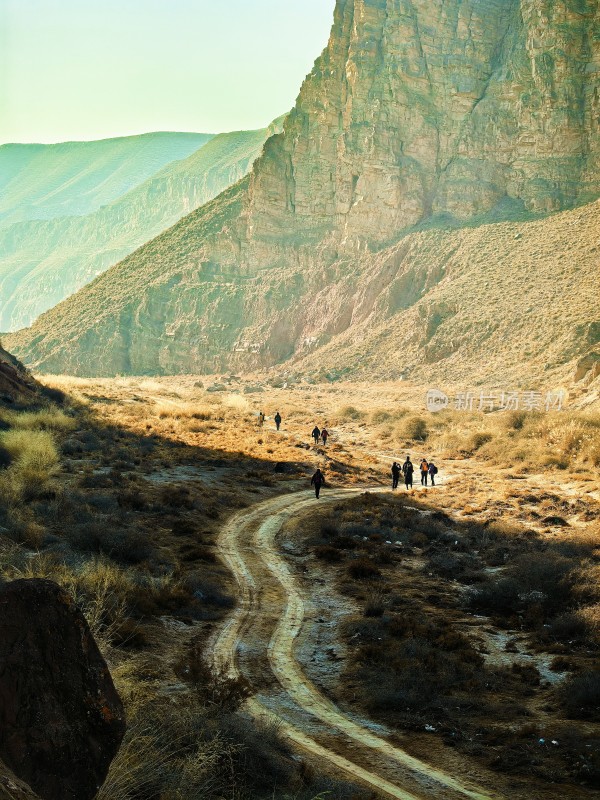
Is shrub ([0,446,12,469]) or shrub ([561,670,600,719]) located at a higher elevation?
shrub ([0,446,12,469])

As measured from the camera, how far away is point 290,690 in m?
11.5

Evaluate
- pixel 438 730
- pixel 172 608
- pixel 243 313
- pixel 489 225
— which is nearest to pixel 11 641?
pixel 438 730

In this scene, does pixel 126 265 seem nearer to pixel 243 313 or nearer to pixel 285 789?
pixel 243 313

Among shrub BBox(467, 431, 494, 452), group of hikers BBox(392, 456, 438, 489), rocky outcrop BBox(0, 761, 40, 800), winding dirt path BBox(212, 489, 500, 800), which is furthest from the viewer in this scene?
shrub BBox(467, 431, 494, 452)

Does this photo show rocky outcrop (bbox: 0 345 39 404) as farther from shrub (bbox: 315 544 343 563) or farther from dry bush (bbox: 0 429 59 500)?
shrub (bbox: 315 544 343 563)

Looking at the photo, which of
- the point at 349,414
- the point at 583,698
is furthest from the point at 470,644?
the point at 349,414

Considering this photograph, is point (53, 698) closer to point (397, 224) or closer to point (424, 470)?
point (424, 470)

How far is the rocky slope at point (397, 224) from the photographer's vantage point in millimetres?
76125

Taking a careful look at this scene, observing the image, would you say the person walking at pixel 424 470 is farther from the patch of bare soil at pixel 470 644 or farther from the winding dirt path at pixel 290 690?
the winding dirt path at pixel 290 690

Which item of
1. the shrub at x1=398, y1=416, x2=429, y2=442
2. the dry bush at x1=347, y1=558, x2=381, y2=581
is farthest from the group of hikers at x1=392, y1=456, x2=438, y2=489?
the shrub at x1=398, y1=416, x2=429, y2=442

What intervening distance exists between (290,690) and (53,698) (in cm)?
622

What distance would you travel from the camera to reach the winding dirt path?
879 cm

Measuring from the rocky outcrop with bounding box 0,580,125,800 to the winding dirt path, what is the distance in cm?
371

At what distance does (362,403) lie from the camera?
62594mm
